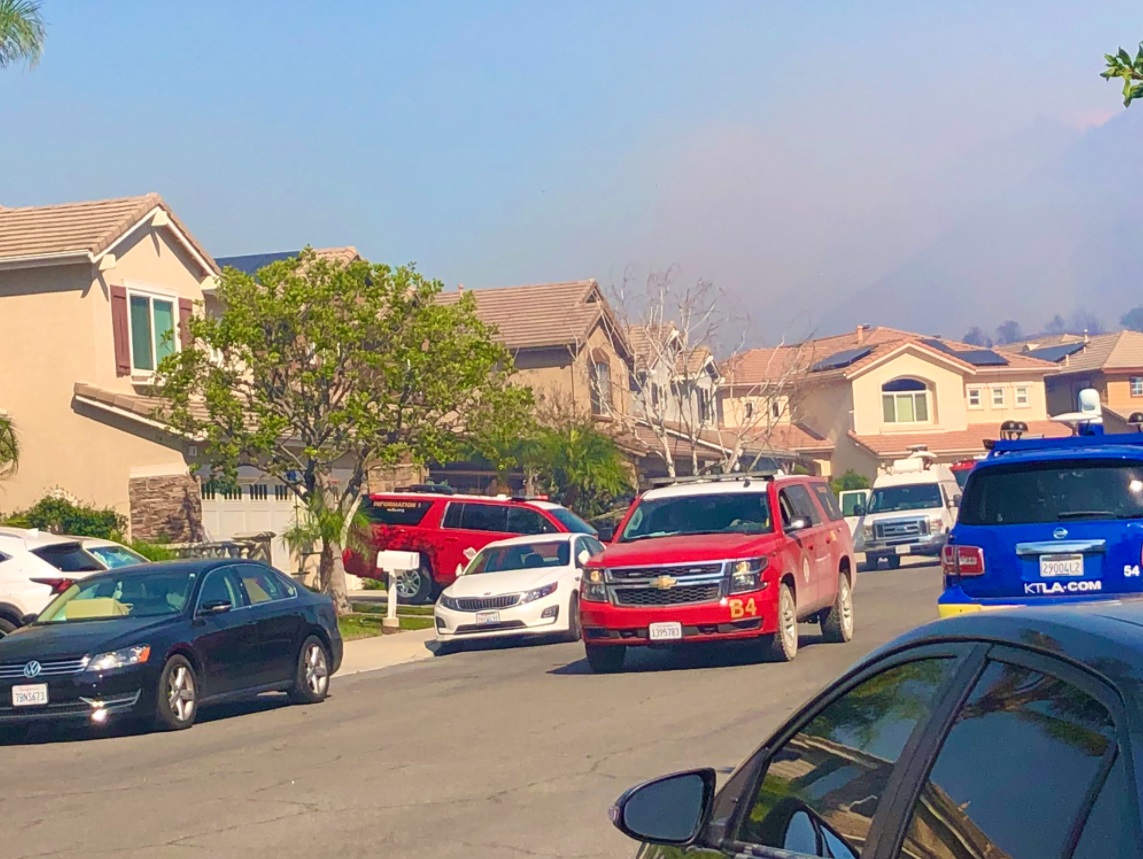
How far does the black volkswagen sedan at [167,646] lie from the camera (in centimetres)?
1346

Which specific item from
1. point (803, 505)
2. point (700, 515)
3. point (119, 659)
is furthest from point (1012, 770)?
point (803, 505)

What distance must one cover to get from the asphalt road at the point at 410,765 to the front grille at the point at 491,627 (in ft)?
9.22

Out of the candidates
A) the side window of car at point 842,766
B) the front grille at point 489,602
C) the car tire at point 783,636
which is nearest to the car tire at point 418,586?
the front grille at point 489,602

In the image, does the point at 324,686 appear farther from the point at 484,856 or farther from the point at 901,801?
the point at 901,801

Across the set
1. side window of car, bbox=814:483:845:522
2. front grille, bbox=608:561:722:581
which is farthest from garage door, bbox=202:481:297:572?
front grille, bbox=608:561:722:581

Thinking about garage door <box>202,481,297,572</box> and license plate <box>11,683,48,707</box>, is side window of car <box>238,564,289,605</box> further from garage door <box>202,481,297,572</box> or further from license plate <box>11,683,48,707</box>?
garage door <box>202,481,297,572</box>

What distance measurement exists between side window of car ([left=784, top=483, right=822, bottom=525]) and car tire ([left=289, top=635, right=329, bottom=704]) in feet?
17.7

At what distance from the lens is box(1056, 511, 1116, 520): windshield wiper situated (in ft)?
40.2

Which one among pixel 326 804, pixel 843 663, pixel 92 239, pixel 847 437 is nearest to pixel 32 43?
pixel 92 239

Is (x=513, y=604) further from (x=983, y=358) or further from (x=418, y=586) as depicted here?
(x=983, y=358)

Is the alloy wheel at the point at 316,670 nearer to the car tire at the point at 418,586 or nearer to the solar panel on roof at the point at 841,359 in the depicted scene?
the car tire at the point at 418,586

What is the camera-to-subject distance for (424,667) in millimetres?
19406

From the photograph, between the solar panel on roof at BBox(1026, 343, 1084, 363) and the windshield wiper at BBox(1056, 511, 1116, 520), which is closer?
the windshield wiper at BBox(1056, 511, 1116, 520)

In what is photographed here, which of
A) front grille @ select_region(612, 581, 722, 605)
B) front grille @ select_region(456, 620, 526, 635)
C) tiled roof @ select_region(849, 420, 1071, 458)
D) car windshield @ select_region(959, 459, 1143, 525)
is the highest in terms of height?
tiled roof @ select_region(849, 420, 1071, 458)
